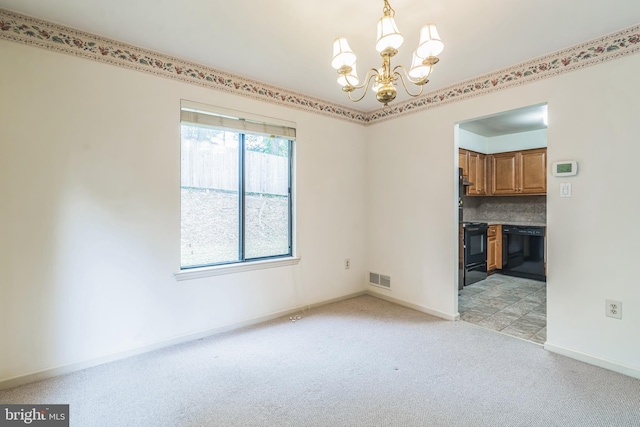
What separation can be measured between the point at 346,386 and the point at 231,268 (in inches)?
62.9

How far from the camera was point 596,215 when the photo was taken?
2.40m

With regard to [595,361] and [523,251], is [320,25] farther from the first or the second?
[523,251]

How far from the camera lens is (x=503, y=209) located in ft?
19.2

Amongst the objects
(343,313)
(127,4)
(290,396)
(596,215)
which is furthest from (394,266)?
(127,4)

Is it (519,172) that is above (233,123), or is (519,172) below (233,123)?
below

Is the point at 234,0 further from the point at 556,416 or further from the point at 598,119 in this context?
the point at 556,416

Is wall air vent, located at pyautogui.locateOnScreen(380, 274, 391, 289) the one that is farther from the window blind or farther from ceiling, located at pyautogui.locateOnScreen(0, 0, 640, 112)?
ceiling, located at pyautogui.locateOnScreen(0, 0, 640, 112)

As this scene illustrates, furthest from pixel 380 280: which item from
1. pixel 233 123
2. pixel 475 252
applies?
pixel 233 123

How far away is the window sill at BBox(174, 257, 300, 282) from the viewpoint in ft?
9.21

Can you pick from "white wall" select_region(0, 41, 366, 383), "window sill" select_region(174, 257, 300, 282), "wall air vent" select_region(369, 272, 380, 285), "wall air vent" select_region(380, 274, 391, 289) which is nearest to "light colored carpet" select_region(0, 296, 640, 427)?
"white wall" select_region(0, 41, 366, 383)

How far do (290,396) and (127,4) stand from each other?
284 centimetres

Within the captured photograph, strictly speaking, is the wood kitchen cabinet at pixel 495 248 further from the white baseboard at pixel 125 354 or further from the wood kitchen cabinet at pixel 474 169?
the white baseboard at pixel 125 354

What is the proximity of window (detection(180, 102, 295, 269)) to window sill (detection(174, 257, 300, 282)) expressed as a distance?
9cm

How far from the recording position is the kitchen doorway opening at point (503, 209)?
4.43 meters
